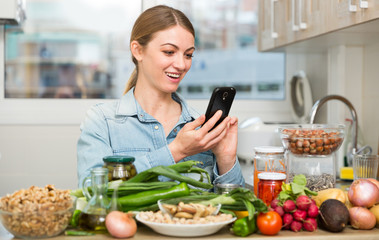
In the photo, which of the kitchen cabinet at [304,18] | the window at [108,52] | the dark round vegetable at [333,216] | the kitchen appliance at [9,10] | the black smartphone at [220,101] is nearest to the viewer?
the dark round vegetable at [333,216]

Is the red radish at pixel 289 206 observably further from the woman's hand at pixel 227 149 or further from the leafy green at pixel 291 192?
the woman's hand at pixel 227 149

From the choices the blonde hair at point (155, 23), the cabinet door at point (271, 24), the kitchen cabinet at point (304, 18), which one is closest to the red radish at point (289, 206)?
the blonde hair at point (155, 23)

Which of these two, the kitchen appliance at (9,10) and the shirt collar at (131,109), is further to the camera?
the kitchen appliance at (9,10)

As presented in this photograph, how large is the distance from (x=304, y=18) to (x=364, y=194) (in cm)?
130

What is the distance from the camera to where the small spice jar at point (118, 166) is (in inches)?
48.8

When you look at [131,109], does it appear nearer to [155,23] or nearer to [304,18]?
[155,23]

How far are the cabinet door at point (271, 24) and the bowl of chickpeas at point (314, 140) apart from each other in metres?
1.19

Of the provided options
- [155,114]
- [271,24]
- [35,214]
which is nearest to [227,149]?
[155,114]

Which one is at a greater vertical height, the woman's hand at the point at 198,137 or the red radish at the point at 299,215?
the woman's hand at the point at 198,137

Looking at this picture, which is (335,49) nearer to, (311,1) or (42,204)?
(311,1)

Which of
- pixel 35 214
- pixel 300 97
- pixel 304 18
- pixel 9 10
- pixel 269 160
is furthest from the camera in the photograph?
pixel 300 97

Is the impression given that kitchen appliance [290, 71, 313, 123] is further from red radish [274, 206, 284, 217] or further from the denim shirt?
red radish [274, 206, 284, 217]

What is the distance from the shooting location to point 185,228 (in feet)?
3.54

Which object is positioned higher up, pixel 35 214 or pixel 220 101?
pixel 220 101
